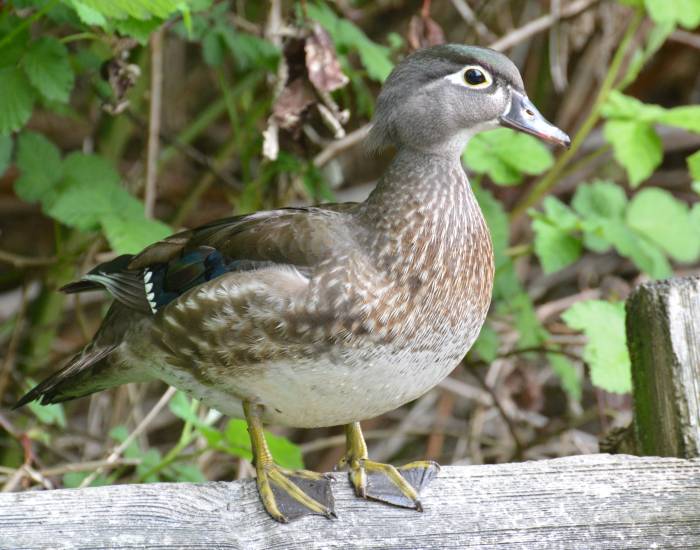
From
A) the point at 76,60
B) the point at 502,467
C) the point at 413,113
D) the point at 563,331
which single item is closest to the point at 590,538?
the point at 502,467

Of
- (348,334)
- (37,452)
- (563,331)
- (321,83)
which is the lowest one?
(37,452)

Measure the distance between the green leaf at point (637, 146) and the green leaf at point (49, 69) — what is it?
1227 mm

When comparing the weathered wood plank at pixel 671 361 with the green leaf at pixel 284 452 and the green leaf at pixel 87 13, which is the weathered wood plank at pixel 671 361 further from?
the green leaf at pixel 87 13

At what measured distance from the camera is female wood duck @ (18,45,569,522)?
5.53 ft

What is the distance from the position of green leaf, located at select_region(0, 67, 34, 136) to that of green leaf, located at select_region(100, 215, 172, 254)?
0.97ft

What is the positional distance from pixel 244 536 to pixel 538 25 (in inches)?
84.2

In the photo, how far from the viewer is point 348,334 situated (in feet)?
5.48

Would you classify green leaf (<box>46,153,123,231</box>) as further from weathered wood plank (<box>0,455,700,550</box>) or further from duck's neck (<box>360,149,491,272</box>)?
weathered wood plank (<box>0,455,700,550</box>)

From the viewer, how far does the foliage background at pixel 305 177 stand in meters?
2.25

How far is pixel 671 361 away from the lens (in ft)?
5.09

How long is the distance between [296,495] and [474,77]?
75 cm

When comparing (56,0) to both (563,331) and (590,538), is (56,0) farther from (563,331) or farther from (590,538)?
(563,331)

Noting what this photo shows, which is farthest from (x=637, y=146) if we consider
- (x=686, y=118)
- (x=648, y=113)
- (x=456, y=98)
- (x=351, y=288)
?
(x=351, y=288)

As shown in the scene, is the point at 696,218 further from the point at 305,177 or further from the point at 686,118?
the point at 305,177
